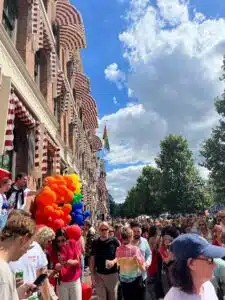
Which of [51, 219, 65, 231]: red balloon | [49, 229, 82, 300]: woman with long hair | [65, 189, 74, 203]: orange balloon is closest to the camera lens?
[49, 229, 82, 300]: woman with long hair

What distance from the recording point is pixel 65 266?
5910 millimetres

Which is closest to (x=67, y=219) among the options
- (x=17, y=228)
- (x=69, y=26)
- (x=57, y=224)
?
(x=57, y=224)

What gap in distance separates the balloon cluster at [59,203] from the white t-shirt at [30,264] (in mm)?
2033

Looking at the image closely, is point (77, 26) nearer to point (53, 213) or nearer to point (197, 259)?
point (53, 213)

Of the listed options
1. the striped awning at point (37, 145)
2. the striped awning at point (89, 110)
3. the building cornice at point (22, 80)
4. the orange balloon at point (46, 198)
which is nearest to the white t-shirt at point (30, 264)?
the orange balloon at point (46, 198)

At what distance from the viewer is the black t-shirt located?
6676 mm

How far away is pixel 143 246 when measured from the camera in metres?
6.98

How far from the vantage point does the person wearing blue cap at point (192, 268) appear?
226cm

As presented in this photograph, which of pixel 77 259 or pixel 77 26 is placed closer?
pixel 77 259

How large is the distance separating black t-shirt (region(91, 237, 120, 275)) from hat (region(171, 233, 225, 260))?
4591 mm

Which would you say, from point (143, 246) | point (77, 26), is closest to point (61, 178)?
point (143, 246)

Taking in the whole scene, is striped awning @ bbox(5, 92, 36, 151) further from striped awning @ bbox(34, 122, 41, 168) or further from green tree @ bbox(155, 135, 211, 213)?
green tree @ bbox(155, 135, 211, 213)

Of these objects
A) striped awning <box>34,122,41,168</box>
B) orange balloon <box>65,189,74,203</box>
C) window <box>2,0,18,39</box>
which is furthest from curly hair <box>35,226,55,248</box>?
window <box>2,0,18,39</box>

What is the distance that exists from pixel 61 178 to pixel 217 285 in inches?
156
